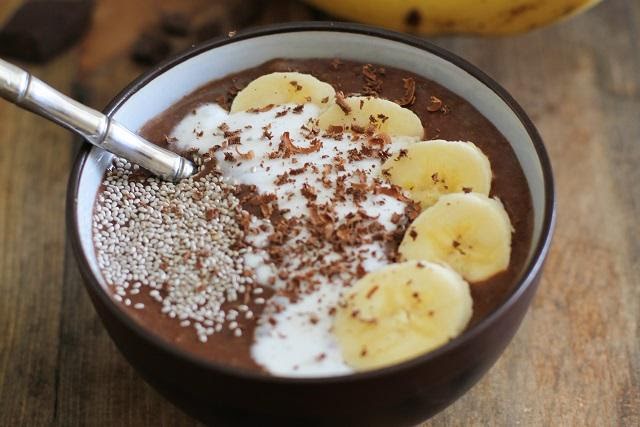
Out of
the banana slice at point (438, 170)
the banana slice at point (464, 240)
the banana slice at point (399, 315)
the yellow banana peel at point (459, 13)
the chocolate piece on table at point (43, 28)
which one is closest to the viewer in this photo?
the banana slice at point (399, 315)

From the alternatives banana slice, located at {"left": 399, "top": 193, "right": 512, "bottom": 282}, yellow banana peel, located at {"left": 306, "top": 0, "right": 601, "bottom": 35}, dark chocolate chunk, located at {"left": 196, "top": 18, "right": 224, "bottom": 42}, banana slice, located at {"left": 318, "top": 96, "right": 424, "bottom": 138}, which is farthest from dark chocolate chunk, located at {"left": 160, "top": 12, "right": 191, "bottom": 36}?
banana slice, located at {"left": 399, "top": 193, "right": 512, "bottom": 282}

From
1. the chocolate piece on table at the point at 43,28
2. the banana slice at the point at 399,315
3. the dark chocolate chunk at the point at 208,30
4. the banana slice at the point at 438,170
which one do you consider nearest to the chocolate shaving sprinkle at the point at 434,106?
the banana slice at the point at 438,170

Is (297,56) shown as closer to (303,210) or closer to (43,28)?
(303,210)

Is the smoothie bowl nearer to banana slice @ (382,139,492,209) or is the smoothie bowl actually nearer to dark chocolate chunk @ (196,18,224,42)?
banana slice @ (382,139,492,209)

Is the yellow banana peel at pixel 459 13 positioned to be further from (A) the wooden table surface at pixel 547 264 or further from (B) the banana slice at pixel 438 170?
(B) the banana slice at pixel 438 170

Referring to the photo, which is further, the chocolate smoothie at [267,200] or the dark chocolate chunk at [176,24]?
the dark chocolate chunk at [176,24]

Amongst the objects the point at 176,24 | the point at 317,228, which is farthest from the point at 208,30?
the point at 317,228
